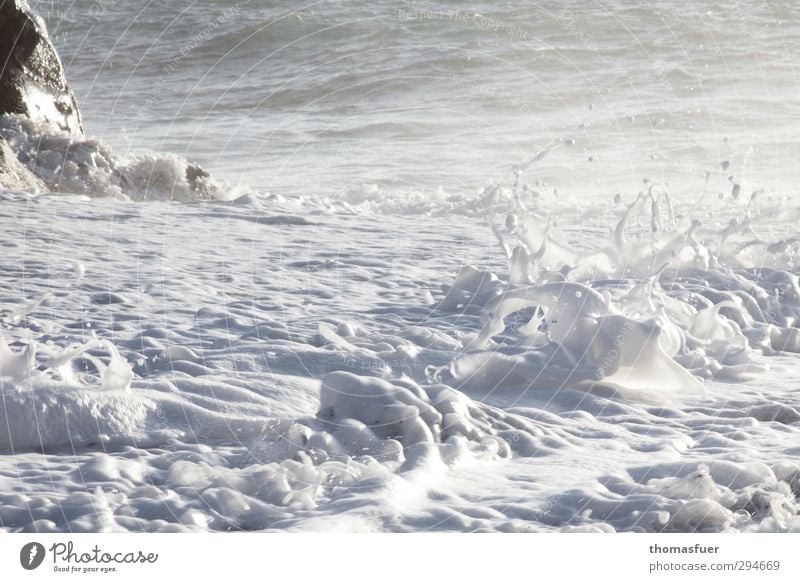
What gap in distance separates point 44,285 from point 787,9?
517 inches

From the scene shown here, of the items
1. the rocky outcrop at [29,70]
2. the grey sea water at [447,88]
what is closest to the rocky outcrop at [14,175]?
the rocky outcrop at [29,70]

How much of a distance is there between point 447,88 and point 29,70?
23.2 ft

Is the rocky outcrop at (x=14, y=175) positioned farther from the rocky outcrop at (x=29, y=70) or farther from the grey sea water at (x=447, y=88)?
the grey sea water at (x=447, y=88)

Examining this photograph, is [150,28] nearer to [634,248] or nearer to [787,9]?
[787,9]

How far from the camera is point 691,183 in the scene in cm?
1160

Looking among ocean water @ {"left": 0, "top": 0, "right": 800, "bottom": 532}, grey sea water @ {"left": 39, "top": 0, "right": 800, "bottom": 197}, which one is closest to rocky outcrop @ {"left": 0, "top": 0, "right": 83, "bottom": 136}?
ocean water @ {"left": 0, "top": 0, "right": 800, "bottom": 532}

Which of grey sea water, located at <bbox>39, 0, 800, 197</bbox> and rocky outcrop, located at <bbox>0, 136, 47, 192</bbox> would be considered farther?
grey sea water, located at <bbox>39, 0, 800, 197</bbox>

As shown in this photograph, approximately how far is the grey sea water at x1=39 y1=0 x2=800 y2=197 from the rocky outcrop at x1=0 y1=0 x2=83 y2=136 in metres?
1.96

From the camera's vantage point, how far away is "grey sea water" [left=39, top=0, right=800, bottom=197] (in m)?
12.5
